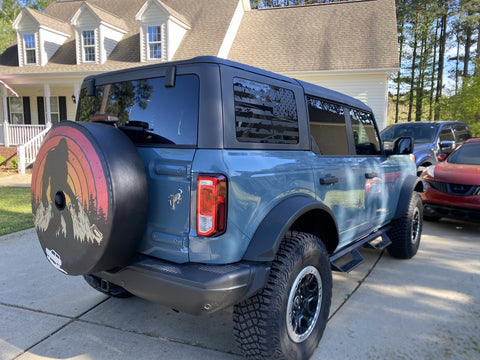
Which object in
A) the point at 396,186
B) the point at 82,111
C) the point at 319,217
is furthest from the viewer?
the point at 396,186

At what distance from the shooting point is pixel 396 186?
14.6 ft

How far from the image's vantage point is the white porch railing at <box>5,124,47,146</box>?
15406mm

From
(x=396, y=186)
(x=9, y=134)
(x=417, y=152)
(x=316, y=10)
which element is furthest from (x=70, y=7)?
(x=396, y=186)

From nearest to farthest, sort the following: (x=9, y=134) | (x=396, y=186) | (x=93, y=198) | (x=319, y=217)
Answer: (x=93, y=198), (x=319, y=217), (x=396, y=186), (x=9, y=134)

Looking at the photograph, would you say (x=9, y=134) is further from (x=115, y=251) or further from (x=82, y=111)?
(x=115, y=251)

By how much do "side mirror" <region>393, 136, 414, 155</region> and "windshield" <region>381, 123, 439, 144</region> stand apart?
5.40m

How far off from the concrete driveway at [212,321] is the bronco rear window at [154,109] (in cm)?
160

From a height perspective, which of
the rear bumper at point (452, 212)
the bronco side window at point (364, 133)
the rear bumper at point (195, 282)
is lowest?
the rear bumper at point (452, 212)

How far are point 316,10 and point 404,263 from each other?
53.1 feet

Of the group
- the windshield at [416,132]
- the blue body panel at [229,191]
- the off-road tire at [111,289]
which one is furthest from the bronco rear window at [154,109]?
the windshield at [416,132]

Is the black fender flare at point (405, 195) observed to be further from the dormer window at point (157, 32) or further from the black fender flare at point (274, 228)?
the dormer window at point (157, 32)

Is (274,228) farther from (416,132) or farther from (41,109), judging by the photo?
(41,109)

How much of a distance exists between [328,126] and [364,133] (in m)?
0.84

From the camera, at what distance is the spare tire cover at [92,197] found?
206 cm
